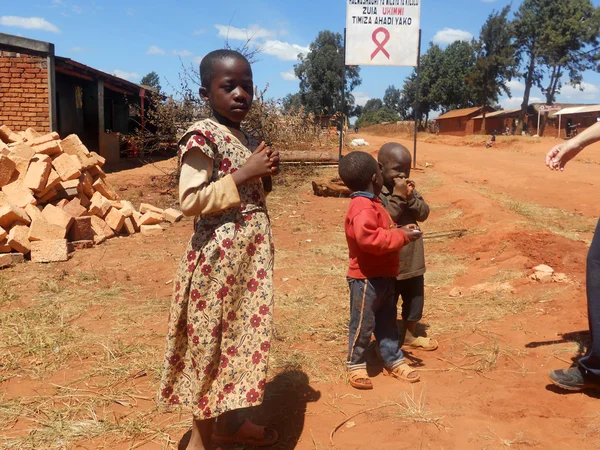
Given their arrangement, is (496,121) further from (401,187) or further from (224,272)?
(224,272)

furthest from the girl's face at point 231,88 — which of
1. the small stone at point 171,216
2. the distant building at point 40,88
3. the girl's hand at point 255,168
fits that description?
the distant building at point 40,88

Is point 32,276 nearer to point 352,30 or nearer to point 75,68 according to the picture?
point 352,30

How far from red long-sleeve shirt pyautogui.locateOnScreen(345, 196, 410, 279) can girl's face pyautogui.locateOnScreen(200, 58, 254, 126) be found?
92 centimetres

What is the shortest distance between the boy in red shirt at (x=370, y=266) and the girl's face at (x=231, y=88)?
85cm

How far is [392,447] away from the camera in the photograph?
2.37 m

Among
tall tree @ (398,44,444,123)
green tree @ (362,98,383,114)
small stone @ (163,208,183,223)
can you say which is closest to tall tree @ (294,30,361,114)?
tall tree @ (398,44,444,123)

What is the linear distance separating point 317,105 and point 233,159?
47.5 metres

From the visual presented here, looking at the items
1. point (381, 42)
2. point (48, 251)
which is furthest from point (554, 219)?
point (48, 251)

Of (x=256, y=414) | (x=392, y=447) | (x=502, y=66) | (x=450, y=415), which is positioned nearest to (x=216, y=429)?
(x=256, y=414)

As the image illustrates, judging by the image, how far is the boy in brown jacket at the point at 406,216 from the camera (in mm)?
3191

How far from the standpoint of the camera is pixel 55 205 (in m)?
7.26

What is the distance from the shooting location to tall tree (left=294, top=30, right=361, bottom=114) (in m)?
48.2

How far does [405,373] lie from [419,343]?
53cm

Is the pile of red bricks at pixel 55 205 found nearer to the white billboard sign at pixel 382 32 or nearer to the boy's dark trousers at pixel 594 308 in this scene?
the boy's dark trousers at pixel 594 308
